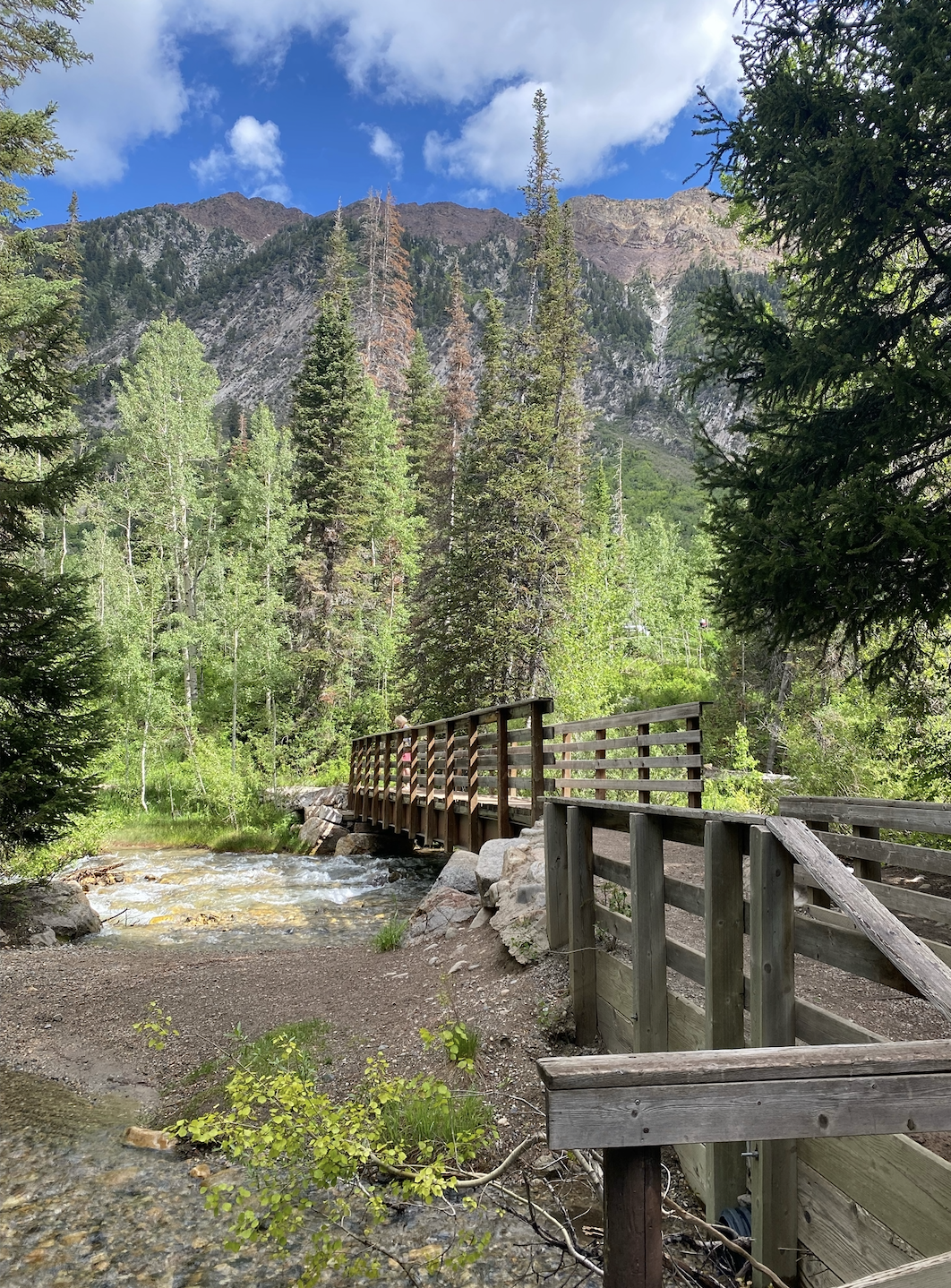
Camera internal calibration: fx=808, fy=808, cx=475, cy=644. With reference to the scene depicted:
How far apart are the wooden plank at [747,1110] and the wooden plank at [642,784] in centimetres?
711

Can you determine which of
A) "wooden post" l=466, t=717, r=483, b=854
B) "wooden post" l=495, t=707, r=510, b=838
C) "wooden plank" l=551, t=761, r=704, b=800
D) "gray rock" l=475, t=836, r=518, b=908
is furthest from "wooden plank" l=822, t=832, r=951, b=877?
"wooden post" l=466, t=717, r=483, b=854

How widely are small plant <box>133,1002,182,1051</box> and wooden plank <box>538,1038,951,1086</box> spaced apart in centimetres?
484

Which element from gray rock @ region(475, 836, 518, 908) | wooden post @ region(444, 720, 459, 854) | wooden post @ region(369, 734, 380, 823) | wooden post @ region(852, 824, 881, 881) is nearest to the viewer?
wooden post @ region(852, 824, 881, 881)

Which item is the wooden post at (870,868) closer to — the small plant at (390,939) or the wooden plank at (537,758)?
the wooden plank at (537,758)

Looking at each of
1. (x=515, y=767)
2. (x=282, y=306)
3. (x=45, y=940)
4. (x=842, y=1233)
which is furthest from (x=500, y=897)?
(x=282, y=306)

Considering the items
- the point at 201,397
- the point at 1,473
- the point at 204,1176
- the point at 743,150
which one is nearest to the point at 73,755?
the point at 1,473

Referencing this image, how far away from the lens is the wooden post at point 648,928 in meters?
3.85

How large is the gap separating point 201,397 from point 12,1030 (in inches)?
1317

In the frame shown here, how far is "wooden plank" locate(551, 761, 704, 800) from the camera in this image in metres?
8.68

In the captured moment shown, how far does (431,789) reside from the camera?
13523mm

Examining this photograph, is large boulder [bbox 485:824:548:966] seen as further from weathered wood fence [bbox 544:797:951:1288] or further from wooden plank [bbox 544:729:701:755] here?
wooden plank [bbox 544:729:701:755]

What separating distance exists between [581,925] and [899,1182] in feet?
8.36

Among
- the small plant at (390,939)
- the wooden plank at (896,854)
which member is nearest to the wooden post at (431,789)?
the small plant at (390,939)

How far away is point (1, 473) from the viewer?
417 inches
